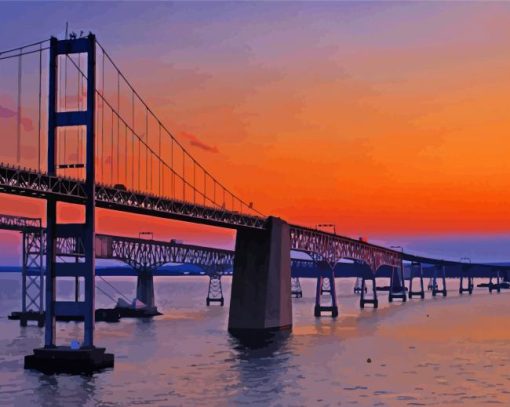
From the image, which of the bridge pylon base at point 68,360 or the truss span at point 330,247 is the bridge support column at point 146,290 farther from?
the bridge pylon base at point 68,360

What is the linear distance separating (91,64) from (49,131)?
231 inches

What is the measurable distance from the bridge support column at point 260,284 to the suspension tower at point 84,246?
40.9 meters

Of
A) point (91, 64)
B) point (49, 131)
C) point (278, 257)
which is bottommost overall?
point (278, 257)

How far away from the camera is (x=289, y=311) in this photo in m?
115

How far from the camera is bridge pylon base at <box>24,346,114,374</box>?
64.8 m

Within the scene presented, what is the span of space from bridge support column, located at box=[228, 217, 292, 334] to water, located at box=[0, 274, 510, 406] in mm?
3868

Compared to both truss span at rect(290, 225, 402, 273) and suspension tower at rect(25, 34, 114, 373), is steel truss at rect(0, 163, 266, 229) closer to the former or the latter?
suspension tower at rect(25, 34, 114, 373)

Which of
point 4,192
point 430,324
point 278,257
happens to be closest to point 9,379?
point 4,192

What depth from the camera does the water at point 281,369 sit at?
55750mm

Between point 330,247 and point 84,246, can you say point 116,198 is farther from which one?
point 330,247

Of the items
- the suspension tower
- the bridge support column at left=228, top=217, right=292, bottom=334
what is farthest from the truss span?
the suspension tower

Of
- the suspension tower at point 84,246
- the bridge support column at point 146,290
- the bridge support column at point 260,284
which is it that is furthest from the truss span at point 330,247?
the suspension tower at point 84,246

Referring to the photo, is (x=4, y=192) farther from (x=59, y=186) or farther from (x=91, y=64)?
(x=91, y=64)

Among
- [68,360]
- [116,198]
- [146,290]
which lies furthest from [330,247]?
[68,360]
